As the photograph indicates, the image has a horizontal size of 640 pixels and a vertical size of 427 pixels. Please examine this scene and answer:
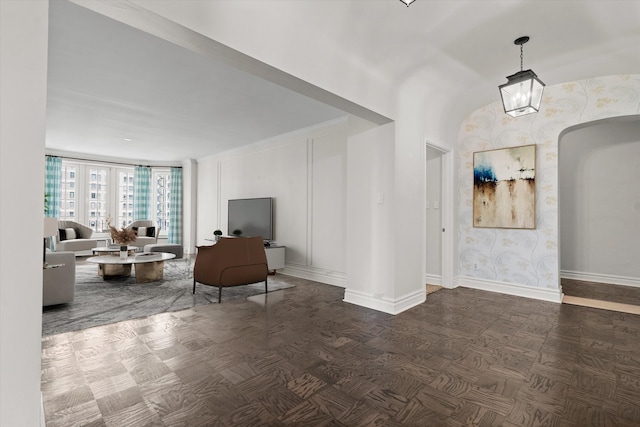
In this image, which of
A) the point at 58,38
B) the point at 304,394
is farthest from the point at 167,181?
the point at 304,394

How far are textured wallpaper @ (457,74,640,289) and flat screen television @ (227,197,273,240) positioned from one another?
3.42 metres

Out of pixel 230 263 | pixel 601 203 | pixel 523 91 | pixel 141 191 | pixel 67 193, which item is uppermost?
pixel 523 91

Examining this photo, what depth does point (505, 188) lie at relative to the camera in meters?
4.37

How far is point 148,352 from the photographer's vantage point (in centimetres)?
243

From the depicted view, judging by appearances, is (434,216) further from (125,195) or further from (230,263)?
(125,195)

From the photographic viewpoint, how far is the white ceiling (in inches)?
94.3

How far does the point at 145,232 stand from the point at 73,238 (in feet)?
4.77

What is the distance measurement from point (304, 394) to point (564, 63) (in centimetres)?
412

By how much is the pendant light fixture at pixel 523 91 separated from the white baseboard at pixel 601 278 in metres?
3.69

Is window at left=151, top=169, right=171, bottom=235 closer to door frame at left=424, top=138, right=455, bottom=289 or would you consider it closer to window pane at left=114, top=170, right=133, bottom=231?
window pane at left=114, top=170, right=133, bottom=231

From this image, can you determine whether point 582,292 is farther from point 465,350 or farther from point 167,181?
point 167,181

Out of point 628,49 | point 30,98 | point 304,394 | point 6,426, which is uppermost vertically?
point 628,49

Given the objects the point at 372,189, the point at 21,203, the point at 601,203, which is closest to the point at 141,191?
the point at 372,189

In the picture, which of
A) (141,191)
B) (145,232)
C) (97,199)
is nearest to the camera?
(145,232)
